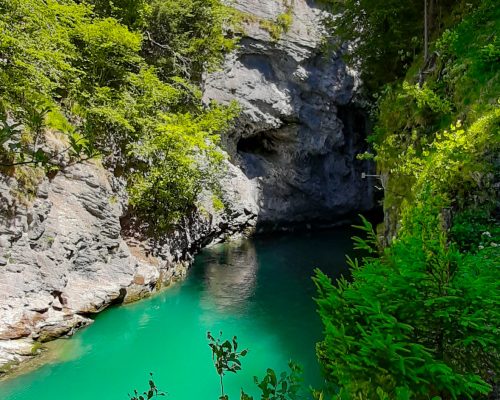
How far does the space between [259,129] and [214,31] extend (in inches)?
256

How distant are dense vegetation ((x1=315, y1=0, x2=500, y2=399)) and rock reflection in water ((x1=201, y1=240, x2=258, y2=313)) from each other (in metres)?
5.41

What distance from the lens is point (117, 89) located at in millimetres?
13750

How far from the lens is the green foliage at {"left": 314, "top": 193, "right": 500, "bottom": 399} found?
2482 mm

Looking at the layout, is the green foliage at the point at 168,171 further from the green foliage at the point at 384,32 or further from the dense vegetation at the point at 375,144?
the green foliage at the point at 384,32

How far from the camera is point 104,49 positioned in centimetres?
1280

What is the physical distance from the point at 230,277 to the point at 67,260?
6.57m

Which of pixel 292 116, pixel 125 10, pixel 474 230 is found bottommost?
pixel 474 230

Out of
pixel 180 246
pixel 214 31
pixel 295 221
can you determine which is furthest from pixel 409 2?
pixel 295 221

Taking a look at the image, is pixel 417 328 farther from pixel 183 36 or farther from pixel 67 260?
pixel 183 36

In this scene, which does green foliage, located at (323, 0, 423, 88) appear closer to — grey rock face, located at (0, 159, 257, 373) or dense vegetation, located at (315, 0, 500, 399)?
dense vegetation, located at (315, 0, 500, 399)

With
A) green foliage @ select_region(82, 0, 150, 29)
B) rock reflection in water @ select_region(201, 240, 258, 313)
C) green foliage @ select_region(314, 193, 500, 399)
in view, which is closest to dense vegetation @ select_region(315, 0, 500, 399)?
green foliage @ select_region(314, 193, 500, 399)

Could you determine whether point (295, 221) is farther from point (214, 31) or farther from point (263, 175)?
point (214, 31)

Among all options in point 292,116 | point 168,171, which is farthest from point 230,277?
point 292,116

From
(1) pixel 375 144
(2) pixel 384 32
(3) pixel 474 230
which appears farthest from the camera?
(2) pixel 384 32
